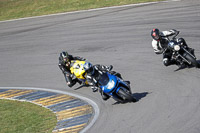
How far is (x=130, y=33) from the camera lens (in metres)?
19.9

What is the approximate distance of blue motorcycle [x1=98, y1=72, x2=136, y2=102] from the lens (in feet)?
36.2

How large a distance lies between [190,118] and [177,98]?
172cm

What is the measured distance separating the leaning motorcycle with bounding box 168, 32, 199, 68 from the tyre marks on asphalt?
351cm

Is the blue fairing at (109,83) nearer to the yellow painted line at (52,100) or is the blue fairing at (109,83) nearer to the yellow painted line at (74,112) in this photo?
the yellow painted line at (74,112)

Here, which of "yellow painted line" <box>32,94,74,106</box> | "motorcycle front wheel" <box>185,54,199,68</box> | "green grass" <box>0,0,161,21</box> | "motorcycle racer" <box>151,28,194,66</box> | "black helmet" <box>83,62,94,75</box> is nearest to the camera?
"black helmet" <box>83,62,94,75</box>

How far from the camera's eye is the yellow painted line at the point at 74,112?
11.7 m

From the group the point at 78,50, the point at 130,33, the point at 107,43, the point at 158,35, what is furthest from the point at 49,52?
the point at 158,35

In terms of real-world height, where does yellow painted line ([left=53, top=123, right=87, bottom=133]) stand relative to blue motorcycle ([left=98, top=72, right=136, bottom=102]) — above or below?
below

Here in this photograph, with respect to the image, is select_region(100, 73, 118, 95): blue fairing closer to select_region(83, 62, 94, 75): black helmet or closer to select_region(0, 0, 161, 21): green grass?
select_region(83, 62, 94, 75): black helmet

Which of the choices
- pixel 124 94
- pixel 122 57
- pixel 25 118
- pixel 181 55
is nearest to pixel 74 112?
pixel 25 118

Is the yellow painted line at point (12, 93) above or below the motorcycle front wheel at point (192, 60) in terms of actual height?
below

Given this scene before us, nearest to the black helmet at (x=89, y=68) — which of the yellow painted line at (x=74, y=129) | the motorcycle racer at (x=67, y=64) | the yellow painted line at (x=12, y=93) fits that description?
the yellow painted line at (x=74, y=129)

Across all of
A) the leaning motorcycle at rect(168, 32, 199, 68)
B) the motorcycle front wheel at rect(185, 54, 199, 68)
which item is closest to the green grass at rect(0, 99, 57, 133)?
the leaning motorcycle at rect(168, 32, 199, 68)

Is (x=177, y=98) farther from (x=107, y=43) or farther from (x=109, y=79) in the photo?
(x=107, y=43)
